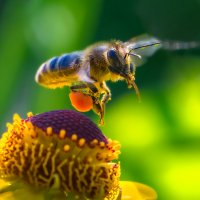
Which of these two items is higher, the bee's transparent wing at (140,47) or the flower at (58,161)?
the bee's transparent wing at (140,47)

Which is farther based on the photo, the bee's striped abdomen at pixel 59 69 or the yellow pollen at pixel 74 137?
the bee's striped abdomen at pixel 59 69

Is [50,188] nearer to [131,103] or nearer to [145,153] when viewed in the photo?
[145,153]

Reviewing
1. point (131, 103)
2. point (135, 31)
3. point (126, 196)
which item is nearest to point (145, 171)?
point (131, 103)

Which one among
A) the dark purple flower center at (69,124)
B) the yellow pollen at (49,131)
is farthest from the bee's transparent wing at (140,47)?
the yellow pollen at (49,131)

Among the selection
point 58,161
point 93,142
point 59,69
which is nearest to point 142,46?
point 59,69

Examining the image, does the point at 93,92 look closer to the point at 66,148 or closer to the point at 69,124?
the point at 69,124

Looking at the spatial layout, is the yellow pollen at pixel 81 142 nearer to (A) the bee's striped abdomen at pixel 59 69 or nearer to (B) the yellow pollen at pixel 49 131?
(B) the yellow pollen at pixel 49 131

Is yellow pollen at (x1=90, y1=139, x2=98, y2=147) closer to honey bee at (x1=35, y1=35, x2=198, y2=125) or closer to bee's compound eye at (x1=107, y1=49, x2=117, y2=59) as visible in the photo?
honey bee at (x1=35, y1=35, x2=198, y2=125)
